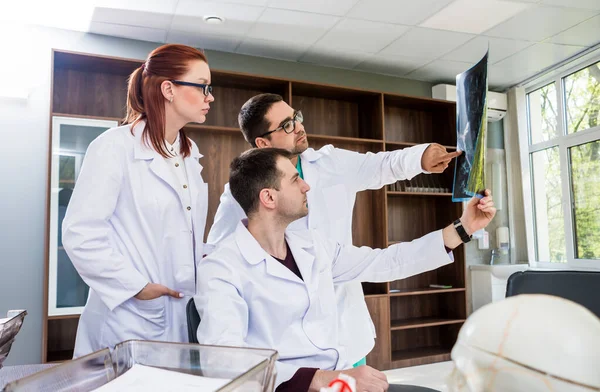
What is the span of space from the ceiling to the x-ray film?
290 cm

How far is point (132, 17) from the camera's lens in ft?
12.7

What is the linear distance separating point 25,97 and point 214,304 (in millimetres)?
3518

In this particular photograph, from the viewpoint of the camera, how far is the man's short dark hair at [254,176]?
157cm

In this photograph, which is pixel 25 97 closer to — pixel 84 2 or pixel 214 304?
pixel 84 2

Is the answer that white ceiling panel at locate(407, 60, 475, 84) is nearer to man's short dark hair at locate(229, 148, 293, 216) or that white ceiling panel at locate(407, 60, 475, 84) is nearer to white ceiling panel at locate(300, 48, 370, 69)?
white ceiling panel at locate(300, 48, 370, 69)

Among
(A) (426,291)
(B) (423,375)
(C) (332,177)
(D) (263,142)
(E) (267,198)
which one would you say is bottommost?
(B) (423,375)

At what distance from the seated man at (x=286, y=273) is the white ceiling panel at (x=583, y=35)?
373 cm

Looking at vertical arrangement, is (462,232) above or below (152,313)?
above

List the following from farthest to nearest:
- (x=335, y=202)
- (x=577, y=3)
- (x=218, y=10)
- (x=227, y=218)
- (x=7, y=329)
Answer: (x=577, y=3) → (x=218, y=10) → (x=335, y=202) → (x=227, y=218) → (x=7, y=329)

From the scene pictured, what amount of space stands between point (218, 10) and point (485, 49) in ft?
7.98

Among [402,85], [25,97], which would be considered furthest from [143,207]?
[402,85]

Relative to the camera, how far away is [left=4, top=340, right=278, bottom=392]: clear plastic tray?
48 centimetres

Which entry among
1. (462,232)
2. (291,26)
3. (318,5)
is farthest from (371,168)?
(291,26)

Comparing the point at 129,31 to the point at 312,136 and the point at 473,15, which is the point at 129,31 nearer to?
the point at 312,136
